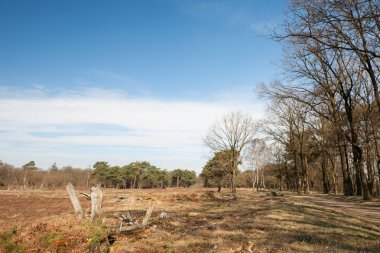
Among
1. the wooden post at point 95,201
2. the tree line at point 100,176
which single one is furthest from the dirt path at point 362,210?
the tree line at point 100,176

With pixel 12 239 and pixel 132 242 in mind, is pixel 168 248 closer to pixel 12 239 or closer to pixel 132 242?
pixel 132 242

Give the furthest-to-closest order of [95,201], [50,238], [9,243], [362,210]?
[362,210], [95,201], [9,243], [50,238]

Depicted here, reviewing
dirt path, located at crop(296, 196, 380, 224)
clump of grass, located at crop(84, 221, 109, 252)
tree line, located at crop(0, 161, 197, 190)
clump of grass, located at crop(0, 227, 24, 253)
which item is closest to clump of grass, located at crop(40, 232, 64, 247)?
clump of grass, located at crop(0, 227, 24, 253)

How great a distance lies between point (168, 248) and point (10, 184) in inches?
4280

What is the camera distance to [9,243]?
9992 mm

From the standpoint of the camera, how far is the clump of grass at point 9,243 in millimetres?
9656

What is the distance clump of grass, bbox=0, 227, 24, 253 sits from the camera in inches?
380

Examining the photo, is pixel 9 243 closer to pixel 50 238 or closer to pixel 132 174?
pixel 50 238

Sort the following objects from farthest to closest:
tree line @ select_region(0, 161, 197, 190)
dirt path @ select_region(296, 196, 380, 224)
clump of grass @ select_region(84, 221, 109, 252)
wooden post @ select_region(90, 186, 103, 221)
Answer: tree line @ select_region(0, 161, 197, 190) < dirt path @ select_region(296, 196, 380, 224) < wooden post @ select_region(90, 186, 103, 221) < clump of grass @ select_region(84, 221, 109, 252)

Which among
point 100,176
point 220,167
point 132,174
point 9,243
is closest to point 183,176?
point 132,174

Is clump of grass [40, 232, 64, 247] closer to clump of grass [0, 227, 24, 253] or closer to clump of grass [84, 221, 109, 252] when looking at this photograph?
clump of grass [0, 227, 24, 253]

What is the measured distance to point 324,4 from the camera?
27.1 ft

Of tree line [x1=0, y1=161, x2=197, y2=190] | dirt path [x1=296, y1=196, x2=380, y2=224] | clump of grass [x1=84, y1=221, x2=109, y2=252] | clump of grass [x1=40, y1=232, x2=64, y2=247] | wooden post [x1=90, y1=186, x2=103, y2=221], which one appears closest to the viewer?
clump of grass [x1=84, y1=221, x2=109, y2=252]

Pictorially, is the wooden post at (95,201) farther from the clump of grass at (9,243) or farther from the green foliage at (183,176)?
the green foliage at (183,176)
